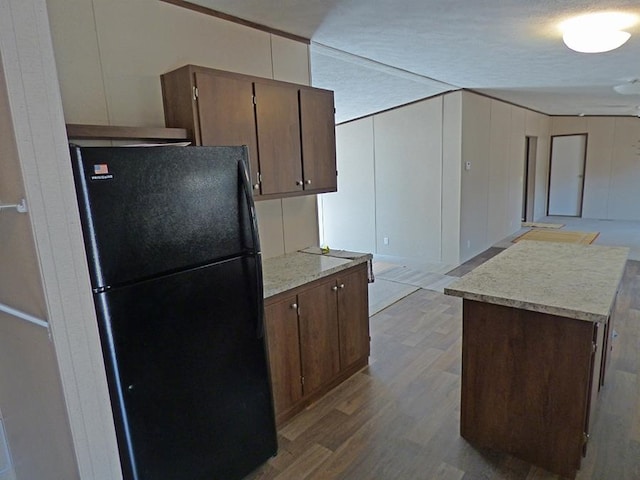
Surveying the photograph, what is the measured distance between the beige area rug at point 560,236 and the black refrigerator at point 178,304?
636 cm

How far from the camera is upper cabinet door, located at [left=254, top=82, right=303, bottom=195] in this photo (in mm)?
2496

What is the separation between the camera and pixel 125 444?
1.54 m

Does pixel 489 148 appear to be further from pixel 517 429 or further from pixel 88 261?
pixel 88 261

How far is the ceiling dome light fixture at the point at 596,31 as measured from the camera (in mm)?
2596

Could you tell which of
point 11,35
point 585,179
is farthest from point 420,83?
point 585,179

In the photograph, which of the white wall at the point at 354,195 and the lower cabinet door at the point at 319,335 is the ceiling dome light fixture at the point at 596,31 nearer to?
the lower cabinet door at the point at 319,335

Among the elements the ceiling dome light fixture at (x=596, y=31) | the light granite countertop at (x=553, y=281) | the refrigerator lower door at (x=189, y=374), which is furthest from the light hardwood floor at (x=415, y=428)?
the ceiling dome light fixture at (x=596, y=31)

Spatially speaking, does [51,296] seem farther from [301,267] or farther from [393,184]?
[393,184]

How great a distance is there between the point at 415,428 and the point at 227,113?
7.00 ft

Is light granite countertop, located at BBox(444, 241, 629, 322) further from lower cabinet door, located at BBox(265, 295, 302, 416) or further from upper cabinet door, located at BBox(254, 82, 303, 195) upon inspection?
upper cabinet door, located at BBox(254, 82, 303, 195)

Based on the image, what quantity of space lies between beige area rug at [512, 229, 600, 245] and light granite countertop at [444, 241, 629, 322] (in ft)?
15.3

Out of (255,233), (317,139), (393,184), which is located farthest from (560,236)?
(255,233)

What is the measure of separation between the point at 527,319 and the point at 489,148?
5073mm

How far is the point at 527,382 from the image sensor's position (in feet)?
6.35
